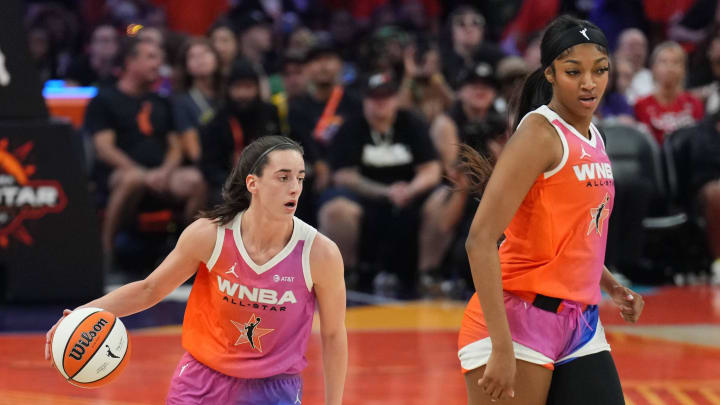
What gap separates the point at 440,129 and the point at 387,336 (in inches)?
118

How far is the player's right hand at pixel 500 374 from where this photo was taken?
3.55 metres

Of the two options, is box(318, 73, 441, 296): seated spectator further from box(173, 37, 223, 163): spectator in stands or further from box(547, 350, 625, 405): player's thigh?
box(547, 350, 625, 405): player's thigh

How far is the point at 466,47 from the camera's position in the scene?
1277cm

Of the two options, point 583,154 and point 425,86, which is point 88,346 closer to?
point 583,154

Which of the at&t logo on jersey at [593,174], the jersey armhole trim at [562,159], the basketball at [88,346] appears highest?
the jersey armhole trim at [562,159]

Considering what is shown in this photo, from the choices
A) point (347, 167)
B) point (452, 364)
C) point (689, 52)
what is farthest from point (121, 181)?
point (689, 52)

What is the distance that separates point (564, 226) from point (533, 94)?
578mm

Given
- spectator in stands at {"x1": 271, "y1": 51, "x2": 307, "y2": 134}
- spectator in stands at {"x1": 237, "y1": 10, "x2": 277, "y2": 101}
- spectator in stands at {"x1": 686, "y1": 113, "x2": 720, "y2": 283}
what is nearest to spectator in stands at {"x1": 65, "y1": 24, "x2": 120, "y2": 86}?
spectator in stands at {"x1": 237, "y1": 10, "x2": 277, "y2": 101}

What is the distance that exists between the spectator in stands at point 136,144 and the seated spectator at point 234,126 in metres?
0.24

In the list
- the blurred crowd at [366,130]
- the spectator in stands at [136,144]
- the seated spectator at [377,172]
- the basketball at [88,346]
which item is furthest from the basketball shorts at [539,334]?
the spectator in stands at [136,144]

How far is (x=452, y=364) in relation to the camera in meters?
7.62

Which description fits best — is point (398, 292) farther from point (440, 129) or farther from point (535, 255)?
point (535, 255)

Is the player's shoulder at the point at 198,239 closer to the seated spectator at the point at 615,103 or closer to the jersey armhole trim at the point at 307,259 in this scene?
the jersey armhole trim at the point at 307,259

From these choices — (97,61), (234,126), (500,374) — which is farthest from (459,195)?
(500,374)
